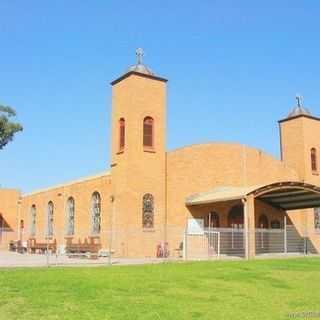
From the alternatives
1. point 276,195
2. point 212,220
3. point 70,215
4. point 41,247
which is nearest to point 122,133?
point 212,220

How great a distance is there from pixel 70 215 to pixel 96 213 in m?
4.26

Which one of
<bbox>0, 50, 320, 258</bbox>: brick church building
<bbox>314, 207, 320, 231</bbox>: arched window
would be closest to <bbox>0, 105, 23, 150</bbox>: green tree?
<bbox>0, 50, 320, 258</bbox>: brick church building

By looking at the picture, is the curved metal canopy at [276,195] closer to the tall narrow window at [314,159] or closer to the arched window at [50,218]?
the tall narrow window at [314,159]

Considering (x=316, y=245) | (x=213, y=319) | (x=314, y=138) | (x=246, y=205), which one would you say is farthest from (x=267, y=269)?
(x=314, y=138)

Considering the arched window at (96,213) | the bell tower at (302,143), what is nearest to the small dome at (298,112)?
the bell tower at (302,143)

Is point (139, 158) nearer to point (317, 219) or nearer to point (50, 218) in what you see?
point (50, 218)

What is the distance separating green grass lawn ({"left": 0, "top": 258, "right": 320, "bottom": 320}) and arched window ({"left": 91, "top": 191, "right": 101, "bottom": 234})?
13.9 metres

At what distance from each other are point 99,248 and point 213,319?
2071 centimetres

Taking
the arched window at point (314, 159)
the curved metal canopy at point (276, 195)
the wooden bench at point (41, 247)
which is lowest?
the wooden bench at point (41, 247)

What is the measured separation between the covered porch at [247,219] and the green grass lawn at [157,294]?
925cm

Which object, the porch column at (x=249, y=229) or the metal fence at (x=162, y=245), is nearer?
the porch column at (x=249, y=229)

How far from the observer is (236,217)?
33.6 metres

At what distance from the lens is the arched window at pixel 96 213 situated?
32.0m

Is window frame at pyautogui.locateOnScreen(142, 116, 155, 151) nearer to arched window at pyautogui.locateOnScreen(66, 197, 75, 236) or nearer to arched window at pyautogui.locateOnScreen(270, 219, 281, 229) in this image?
arched window at pyautogui.locateOnScreen(66, 197, 75, 236)
